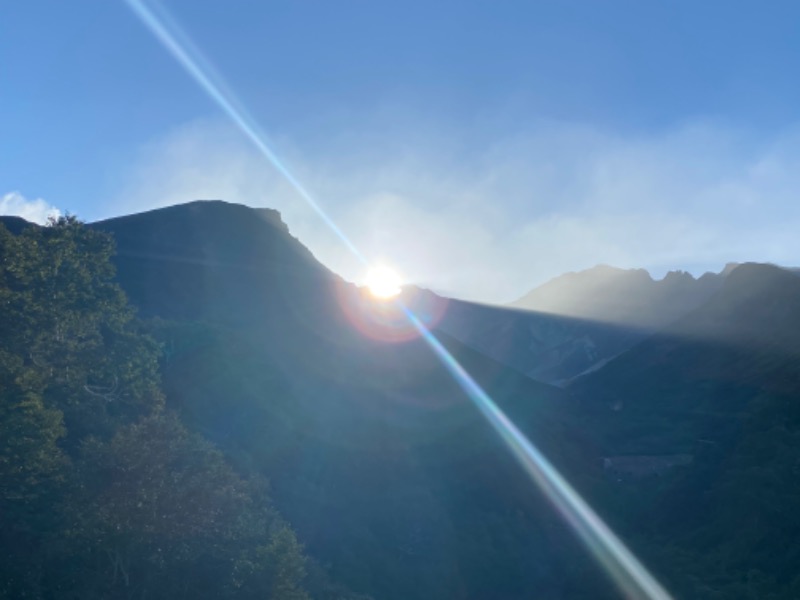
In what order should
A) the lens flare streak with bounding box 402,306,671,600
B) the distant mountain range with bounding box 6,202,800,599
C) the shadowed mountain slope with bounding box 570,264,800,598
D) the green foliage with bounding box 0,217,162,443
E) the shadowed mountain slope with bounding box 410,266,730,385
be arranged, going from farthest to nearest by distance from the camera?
the shadowed mountain slope with bounding box 410,266,730,385, the distant mountain range with bounding box 6,202,800,599, the shadowed mountain slope with bounding box 570,264,800,598, the lens flare streak with bounding box 402,306,671,600, the green foliage with bounding box 0,217,162,443

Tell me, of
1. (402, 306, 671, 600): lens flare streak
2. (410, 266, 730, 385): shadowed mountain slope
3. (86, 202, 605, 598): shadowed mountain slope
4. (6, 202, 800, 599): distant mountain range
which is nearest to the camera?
(402, 306, 671, 600): lens flare streak

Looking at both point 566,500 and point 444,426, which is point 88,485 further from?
point 444,426

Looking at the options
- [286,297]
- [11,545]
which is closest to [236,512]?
[11,545]

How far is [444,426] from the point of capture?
6400 cm

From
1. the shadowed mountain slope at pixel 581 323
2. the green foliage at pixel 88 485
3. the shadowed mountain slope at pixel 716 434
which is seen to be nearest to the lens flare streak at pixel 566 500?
the shadowed mountain slope at pixel 716 434

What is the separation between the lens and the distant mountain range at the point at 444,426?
44.9m

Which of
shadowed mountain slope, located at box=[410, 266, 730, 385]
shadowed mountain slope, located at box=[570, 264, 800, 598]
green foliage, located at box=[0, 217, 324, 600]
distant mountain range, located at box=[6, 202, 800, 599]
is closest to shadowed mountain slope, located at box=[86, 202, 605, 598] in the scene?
distant mountain range, located at box=[6, 202, 800, 599]

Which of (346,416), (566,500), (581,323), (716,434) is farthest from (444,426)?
(581,323)

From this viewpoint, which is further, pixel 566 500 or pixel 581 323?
pixel 581 323

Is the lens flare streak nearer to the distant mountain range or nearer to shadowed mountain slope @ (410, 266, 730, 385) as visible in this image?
the distant mountain range

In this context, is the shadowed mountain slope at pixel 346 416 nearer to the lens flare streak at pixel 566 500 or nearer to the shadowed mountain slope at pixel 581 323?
the lens flare streak at pixel 566 500

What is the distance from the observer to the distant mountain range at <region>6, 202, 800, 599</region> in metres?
44.9

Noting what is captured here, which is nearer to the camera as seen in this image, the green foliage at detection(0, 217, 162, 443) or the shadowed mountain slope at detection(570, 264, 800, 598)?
the green foliage at detection(0, 217, 162, 443)

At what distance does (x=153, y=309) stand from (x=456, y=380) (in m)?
29.7
